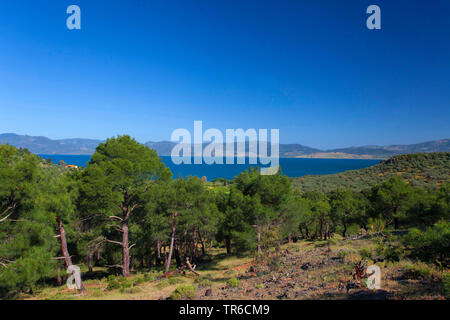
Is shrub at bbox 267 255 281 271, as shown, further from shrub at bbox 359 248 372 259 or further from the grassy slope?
shrub at bbox 359 248 372 259

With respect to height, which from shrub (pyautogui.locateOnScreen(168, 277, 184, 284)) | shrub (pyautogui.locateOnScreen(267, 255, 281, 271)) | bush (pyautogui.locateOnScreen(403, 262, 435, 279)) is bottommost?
shrub (pyautogui.locateOnScreen(168, 277, 184, 284))

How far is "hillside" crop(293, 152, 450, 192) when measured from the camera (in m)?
52.9

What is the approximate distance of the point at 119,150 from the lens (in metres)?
13.2

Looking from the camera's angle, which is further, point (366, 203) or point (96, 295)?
point (366, 203)

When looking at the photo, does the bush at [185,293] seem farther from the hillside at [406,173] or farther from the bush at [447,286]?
the hillside at [406,173]

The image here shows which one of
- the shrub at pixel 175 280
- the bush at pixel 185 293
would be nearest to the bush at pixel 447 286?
the bush at pixel 185 293

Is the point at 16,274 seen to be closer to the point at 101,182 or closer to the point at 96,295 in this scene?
the point at 96,295

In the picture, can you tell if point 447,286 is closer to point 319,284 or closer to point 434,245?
point 434,245

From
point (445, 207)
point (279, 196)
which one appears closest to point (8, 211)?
point (279, 196)

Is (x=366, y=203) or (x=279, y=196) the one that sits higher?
(x=279, y=196)

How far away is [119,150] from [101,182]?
2.28 metres

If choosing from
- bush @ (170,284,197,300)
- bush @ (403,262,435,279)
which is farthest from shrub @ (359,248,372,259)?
bush @ (170,284,197,300)
